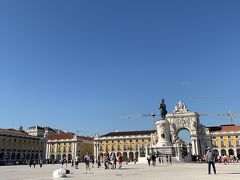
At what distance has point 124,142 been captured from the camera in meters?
116

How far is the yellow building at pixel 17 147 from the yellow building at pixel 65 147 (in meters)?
5.63

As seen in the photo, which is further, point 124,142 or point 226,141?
point 124,142

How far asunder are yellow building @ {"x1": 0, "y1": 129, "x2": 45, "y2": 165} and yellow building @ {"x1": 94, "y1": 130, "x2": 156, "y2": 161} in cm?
2428

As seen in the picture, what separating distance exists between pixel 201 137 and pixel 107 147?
3751 centimetres

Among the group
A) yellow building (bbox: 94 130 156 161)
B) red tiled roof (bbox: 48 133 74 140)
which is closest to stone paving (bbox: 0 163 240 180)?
yellow building (bbox: 94 130 156 161)

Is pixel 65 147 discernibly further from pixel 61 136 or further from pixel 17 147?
pixel 17 147

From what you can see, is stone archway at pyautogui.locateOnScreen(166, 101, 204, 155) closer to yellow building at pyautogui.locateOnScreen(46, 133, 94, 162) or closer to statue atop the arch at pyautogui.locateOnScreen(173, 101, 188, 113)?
statue atop the arch at pyautogui.locateOnScreen(173, 101, 188, 113)

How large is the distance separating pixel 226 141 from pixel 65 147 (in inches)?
2510

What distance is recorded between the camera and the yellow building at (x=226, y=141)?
105 meters

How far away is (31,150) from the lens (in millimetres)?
112438

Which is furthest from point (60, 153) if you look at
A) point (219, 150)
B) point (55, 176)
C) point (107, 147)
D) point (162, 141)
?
point (55, 176)

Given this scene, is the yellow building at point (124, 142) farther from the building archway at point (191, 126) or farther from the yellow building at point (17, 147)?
the yellow building at point (17, 147)

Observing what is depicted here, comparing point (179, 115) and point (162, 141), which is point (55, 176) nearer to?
point (162, 141)

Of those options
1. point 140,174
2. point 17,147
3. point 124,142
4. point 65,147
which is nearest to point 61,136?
point 65,147
